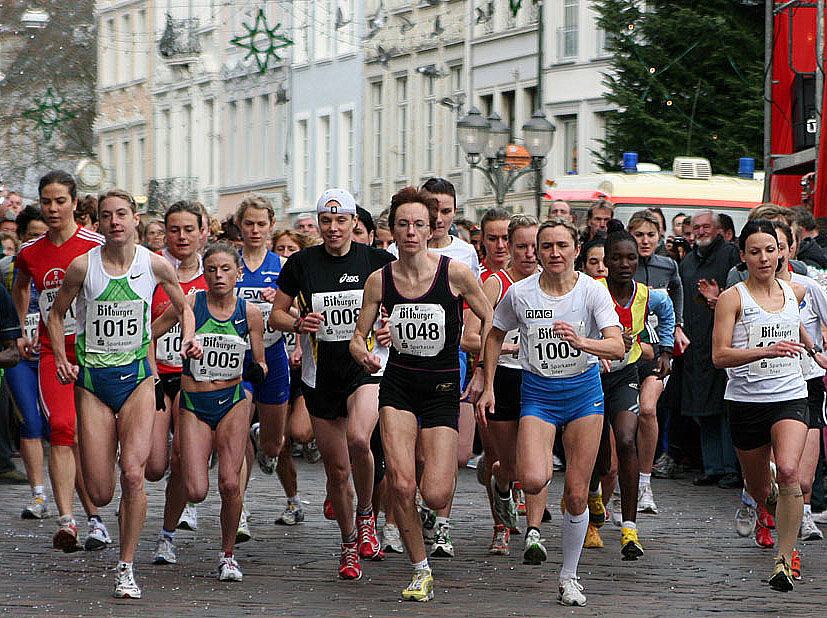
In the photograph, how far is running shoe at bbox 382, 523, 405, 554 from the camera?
1104 cm

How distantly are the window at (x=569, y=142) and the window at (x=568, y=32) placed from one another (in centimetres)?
145

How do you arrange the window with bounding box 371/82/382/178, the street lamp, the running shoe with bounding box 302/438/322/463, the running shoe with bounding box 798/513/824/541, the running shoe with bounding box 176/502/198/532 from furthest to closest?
1. the window with bounding box 371/82/382/178
2. the street lamp
3. the running shoe with bounding box 302/438/322/463
4. the running shoe with bounding box 176/502/198/532
5. the running shoe with bounding box 798/513/824/541

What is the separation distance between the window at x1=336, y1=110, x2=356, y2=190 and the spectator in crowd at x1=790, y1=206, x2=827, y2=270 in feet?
121

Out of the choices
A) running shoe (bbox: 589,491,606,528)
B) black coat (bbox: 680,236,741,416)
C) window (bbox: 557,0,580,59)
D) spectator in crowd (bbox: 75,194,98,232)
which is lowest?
running shoe (bbox: 589,491,606,528)

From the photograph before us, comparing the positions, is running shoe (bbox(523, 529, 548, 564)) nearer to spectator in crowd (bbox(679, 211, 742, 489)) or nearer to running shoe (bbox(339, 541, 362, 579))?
running shoe (bbox(339, 541, 362, 579))

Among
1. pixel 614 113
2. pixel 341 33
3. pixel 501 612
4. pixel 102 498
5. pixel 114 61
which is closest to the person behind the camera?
pixel 501 612

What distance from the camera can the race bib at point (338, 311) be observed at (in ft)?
33.6

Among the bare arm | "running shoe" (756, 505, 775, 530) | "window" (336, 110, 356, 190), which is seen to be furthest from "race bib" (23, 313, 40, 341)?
"window" (336, 110, 356, 190)

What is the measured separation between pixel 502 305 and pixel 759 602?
2.06m

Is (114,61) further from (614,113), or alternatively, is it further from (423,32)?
(614,113)

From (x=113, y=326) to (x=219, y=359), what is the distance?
745 millimetres

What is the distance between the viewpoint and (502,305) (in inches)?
391

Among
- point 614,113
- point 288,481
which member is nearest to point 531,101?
point 614,113

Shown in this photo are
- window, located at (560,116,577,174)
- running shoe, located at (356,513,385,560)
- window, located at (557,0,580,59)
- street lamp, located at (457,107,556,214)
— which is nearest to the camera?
running shoe, located at (356,513,385,560)
